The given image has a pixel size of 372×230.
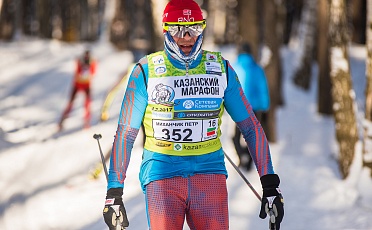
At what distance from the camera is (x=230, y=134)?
1352 centimetres

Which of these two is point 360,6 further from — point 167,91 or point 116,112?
point 167,91

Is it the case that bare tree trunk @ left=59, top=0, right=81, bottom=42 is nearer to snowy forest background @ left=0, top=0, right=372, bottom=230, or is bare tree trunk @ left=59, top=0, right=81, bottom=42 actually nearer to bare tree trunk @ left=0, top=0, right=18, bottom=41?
bare tree trunk @ left=0, top=0, right=18, bottom=41

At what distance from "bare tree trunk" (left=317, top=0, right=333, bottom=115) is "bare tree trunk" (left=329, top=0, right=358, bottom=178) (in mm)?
7140

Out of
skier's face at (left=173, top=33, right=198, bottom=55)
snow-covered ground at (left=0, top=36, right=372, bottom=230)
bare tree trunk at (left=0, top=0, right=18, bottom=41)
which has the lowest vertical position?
snow-covered ground at (left=0, top=36, right=372, bottom=230)

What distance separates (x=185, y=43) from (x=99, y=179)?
5544mm

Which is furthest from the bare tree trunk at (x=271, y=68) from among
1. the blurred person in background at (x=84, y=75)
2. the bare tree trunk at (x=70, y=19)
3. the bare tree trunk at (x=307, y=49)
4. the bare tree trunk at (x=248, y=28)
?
the bare tree trunk at (x=70, y=19)

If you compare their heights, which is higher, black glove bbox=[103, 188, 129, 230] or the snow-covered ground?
black glove bbox=[103, 188, 129, 230]

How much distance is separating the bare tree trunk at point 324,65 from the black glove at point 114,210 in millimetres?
14286

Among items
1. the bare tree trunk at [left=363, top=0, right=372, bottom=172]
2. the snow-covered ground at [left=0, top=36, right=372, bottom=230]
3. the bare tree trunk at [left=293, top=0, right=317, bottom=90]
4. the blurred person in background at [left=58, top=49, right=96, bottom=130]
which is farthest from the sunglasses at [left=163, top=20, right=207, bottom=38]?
the bare tree trunk at [left=293, top=0, right=317, bottom=90]

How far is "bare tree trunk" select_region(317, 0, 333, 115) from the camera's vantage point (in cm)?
1738

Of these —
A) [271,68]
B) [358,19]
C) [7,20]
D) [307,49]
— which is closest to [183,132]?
[271,68]

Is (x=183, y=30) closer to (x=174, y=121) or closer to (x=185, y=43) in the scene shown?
(x=185, y=43)

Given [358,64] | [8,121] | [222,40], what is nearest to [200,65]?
[8,121]

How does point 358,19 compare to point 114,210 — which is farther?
point 358,19
